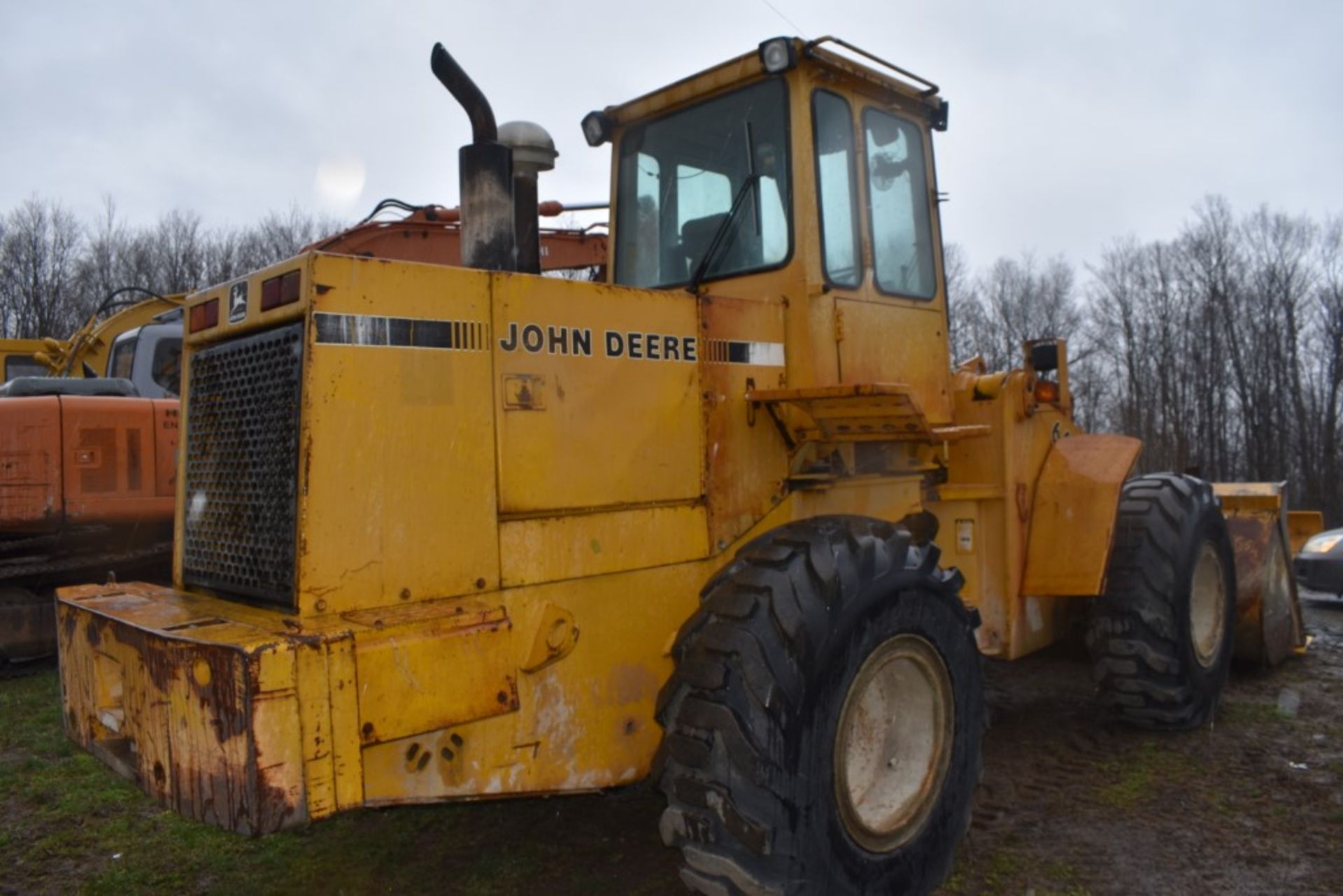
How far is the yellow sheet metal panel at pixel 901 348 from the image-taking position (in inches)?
167

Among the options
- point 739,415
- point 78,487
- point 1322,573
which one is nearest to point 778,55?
point 739,415

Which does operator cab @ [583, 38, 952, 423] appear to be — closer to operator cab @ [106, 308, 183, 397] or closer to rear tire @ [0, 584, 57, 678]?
rear tire @ [0, 584, 57, 678]

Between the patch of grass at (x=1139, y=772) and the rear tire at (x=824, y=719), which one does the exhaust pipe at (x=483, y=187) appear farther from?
the patch of grass at (x=1139, y=772)

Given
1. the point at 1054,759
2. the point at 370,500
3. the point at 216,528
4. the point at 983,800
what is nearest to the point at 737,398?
the point at 370,500

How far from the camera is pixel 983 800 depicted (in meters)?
4.67

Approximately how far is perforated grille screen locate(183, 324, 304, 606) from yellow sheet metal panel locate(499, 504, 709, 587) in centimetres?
66

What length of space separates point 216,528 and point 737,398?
1872 mm

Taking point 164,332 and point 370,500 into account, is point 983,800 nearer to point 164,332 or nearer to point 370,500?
point 370,500

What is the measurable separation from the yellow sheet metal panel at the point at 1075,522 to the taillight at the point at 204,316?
12.7ft

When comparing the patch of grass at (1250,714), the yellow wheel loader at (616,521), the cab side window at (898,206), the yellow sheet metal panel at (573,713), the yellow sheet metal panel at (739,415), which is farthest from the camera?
the patch of grass at (1250,714)

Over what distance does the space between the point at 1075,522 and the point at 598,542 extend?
2836 millimetres

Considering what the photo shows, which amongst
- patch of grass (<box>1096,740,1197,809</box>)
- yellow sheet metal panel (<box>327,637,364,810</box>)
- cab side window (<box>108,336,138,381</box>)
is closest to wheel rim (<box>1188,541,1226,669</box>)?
patch of grass (<box>1096,740,1197,809</box>)

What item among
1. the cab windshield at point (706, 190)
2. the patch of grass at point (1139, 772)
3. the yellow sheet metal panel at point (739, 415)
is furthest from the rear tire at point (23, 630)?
the patch of grass at point (1139, 772)

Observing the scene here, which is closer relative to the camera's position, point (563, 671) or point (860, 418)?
point (563, 671)
